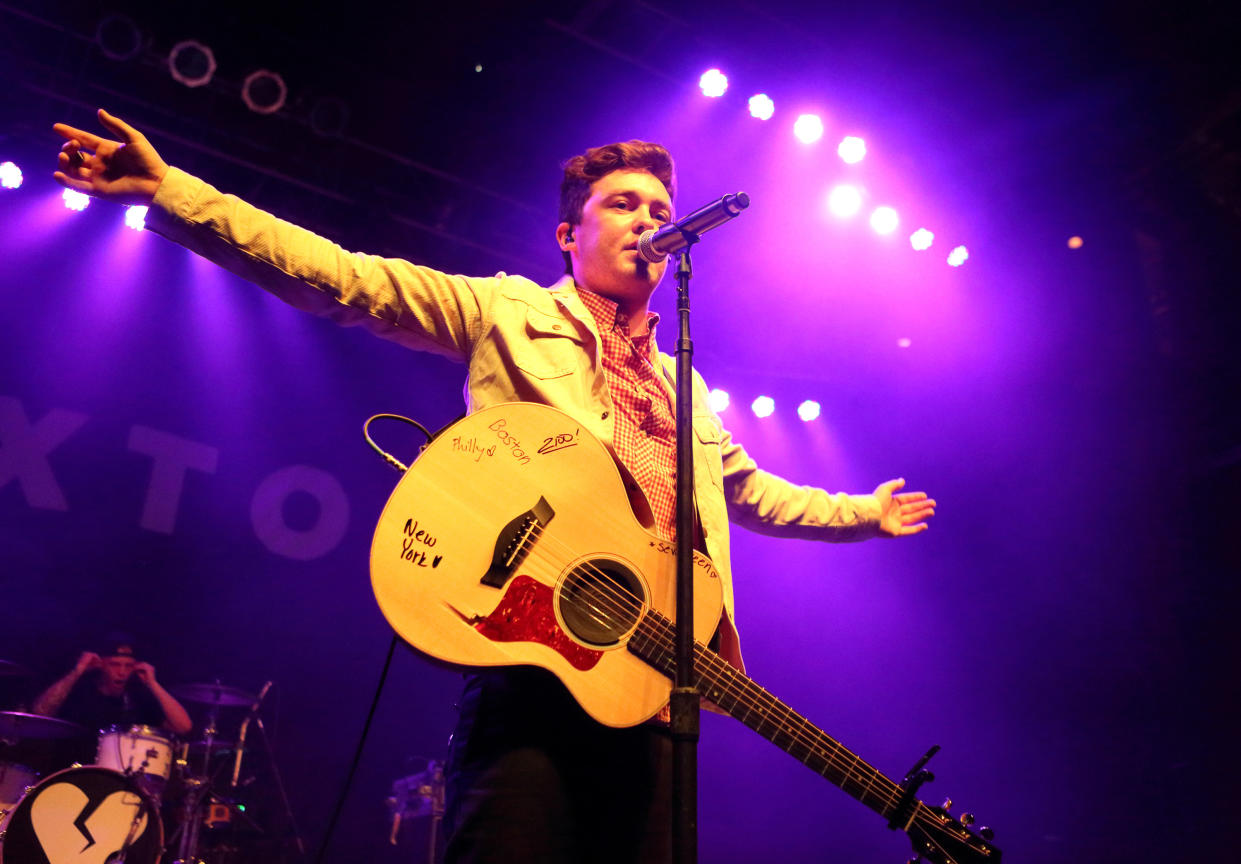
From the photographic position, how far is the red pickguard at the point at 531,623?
178 centimetres

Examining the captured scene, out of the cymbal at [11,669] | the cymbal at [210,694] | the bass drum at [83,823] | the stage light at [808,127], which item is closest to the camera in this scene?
the bass drum at [83,823]

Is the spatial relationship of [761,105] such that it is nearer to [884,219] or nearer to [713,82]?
[713,82]

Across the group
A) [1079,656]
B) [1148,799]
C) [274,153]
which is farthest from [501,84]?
[1148,799]

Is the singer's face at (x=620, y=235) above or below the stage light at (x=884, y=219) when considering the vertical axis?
below

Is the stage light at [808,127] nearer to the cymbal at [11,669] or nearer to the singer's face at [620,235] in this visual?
the singer's face at [620,235]

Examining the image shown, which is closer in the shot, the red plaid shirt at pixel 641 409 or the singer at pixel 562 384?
the singer at pixel 562 384

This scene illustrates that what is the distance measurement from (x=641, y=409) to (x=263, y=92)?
16.8 feet

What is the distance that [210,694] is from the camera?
595 cm

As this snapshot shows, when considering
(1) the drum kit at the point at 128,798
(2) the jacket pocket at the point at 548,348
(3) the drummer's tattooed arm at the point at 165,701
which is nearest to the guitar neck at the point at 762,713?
(2) the jacket pocket at the point at 548,348

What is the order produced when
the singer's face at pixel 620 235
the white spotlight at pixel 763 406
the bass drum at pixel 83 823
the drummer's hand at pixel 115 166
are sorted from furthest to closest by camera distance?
the white spotlight at pixel 763 406 < the bass drum at pixel 83 823 < the singer's face at pixel 620 235 < the drummer's hand at pixel 115 166

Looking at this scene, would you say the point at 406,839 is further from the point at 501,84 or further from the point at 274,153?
the point at 501,84

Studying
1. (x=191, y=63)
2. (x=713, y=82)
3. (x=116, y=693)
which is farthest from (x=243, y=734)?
(x=713, y=82)

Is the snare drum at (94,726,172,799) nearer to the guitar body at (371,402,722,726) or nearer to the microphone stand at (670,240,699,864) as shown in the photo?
the guitar body at (371,402,722,726)

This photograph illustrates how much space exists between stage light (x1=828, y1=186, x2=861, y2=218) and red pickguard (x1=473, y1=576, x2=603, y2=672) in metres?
5.94
